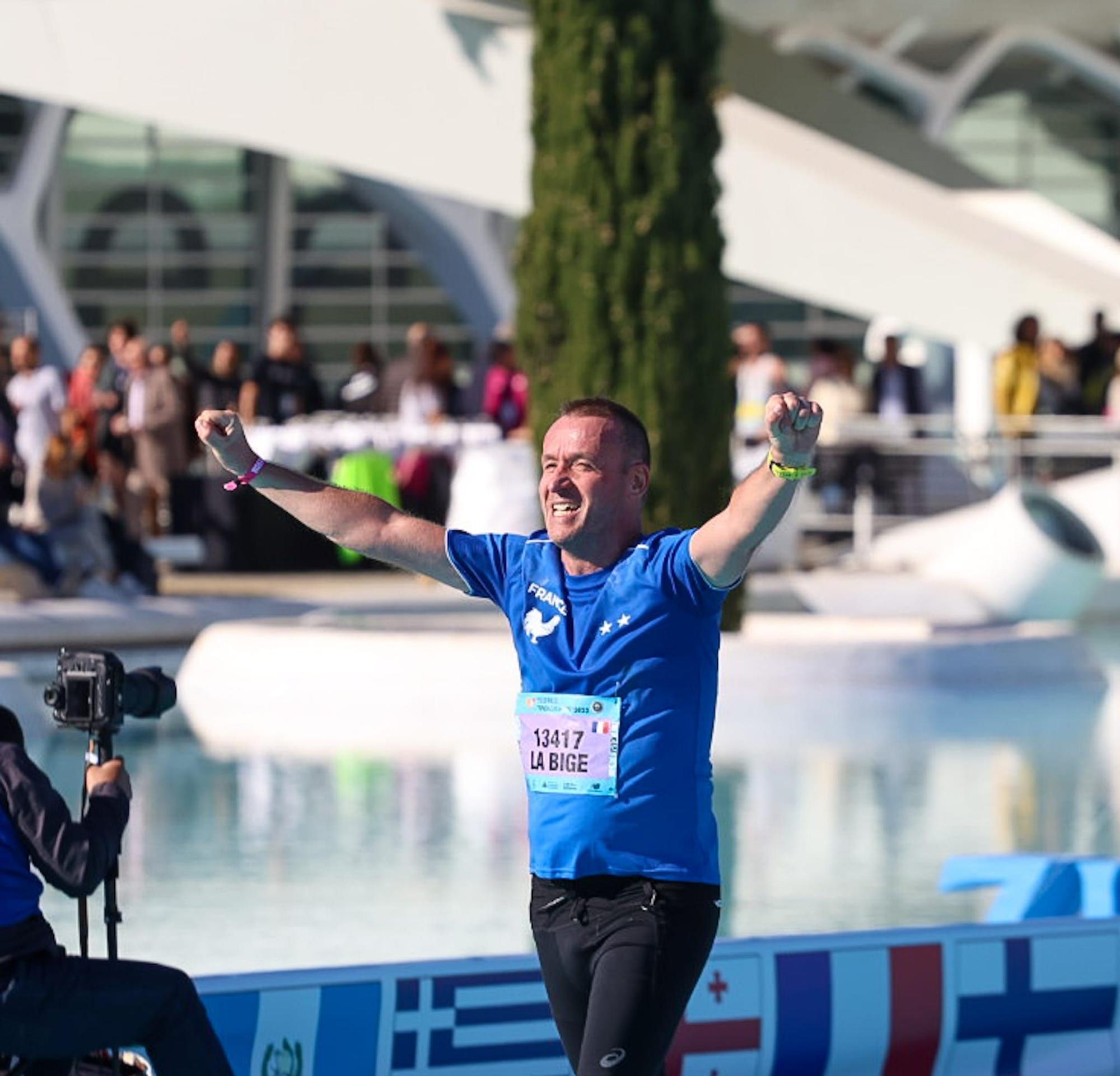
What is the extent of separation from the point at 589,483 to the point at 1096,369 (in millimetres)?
17981

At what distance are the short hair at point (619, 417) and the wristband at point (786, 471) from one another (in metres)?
0.31

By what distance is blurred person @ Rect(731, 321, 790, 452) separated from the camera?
19.8m

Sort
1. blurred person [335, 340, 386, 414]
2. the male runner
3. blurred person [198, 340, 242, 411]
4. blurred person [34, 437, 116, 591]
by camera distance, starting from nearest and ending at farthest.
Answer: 1. the male runner
2. blurred person [34, 437, 116, 591]
3. blurred person [198, 340, 242, 411]
4. blurred person [335, 340, 386, 414]

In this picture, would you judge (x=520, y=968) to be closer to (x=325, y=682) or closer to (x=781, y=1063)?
(x=781, y=1063)

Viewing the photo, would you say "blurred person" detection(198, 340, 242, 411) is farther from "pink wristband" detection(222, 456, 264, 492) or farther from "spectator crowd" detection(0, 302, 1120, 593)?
"pink wristband" detection(222, 456, 264, 492)

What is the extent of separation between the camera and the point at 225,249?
139 feet

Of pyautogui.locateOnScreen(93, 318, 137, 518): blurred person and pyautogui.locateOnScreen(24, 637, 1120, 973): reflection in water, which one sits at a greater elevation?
pyautogui.locateOnScreen(93, 318, 137, 518): blurred person

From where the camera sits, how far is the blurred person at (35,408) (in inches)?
736

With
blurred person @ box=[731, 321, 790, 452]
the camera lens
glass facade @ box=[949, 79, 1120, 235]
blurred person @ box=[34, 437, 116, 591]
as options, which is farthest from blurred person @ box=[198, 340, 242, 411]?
glass facade @ box=[949, 79, 1120, 235]

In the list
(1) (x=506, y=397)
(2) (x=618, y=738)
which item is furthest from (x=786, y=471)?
(1) (x=506, y=397)

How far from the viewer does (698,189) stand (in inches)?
519

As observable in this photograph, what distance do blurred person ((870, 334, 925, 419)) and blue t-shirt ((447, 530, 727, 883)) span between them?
16661mm

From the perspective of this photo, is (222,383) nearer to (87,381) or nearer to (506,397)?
(87,381)

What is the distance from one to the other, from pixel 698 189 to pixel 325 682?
9.63ft
